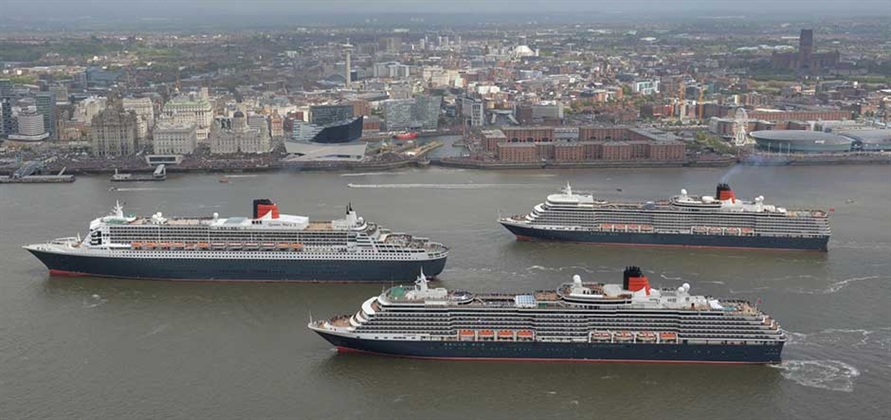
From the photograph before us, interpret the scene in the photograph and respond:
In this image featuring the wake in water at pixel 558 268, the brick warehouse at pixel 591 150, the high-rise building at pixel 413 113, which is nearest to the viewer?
the wake in water at pixel 558 268

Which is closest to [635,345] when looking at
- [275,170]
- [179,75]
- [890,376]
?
[890,376]

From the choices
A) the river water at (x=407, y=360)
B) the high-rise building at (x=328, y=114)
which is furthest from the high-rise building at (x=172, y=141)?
the river water at (x=407, y=360)

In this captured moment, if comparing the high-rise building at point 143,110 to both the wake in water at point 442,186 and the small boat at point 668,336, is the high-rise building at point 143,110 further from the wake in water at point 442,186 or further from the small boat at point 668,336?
the small boat at point 668,336

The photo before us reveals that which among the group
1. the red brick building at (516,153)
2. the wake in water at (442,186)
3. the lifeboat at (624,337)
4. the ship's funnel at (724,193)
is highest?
the ship's funnel at (724,193)

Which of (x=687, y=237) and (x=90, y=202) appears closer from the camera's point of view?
(x=687, y=237)

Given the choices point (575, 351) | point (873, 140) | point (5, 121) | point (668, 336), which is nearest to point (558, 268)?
point (575, 351)

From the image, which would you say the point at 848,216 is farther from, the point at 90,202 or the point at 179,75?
the point at 179,75

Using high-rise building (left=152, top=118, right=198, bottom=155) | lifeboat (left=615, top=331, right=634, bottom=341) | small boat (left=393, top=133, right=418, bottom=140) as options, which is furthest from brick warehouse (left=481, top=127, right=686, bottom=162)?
lifeboat (left=615, top=331, right=634, bottom=341)
